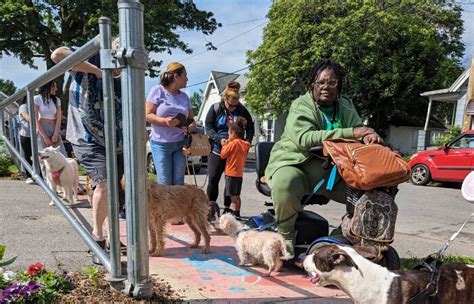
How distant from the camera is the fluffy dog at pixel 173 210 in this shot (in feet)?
13.1

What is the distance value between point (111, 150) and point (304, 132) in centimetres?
165

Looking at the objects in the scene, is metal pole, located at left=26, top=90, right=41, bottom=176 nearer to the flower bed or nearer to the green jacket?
the flower bed

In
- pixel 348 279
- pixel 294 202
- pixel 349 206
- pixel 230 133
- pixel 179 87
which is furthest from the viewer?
pixel 230 133

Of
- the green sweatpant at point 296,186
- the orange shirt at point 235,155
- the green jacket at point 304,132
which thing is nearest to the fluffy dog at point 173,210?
the green jacket at point 304,132

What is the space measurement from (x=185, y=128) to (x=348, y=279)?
9.29 ft

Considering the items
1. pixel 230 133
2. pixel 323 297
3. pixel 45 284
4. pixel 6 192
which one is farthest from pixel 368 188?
pixel 6 192

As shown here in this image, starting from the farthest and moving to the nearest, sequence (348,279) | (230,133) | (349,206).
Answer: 1. (230,133)
2. (349,206)
3. (348,279)

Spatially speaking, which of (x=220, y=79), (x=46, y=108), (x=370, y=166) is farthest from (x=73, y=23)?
Result: (x=220, y=79)

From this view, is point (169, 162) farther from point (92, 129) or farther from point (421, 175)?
point (421, 175)

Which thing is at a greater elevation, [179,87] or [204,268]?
[179,87]

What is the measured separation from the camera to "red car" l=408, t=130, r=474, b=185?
39.7 ft

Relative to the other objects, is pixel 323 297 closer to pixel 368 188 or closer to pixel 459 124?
pixel 368 188

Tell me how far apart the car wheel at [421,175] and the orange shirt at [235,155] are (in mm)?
9559

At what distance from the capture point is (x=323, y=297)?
3.18 meters
